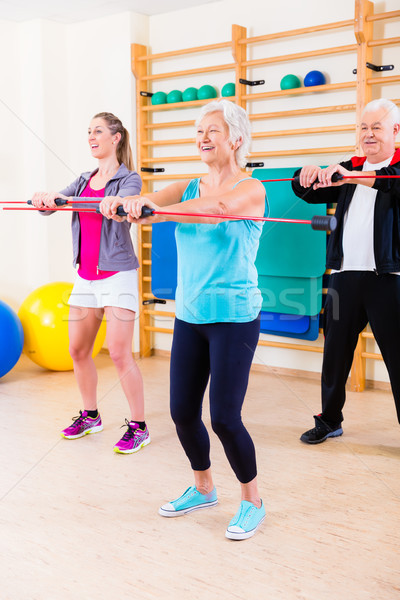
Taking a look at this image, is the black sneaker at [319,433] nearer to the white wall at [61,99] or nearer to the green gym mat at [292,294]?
the green gym mat at [292,294]

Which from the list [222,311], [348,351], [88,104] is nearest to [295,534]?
[222,311]

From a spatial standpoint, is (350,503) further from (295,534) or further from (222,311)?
(222,311)

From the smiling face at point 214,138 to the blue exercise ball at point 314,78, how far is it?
2.06 metres

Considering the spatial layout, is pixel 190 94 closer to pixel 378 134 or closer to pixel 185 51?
pixel 185 51

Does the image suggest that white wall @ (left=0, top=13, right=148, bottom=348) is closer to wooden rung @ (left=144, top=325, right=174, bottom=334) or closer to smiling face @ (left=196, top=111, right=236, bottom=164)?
wooden rung @ (left=144, top=325, right=174, bottom=334)

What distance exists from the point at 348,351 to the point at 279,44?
7.34ft

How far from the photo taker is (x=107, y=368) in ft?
14.8

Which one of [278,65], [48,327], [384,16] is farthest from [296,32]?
[48,327]

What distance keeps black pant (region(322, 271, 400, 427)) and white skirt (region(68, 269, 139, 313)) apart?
89 centimetres

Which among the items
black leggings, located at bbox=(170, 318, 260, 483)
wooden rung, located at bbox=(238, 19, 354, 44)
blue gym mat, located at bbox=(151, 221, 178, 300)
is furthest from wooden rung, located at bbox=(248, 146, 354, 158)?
black leggings, located at bbox=(170, 318, 260, 483)

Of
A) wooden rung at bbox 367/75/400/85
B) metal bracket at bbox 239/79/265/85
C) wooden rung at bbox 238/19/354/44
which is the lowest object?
wooden rung at bbox 367/75/400/85

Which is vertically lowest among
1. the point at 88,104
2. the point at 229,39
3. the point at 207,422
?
the point at 207,422

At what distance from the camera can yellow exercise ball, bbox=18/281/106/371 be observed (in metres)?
4.12

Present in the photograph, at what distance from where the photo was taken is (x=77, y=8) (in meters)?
4.50
